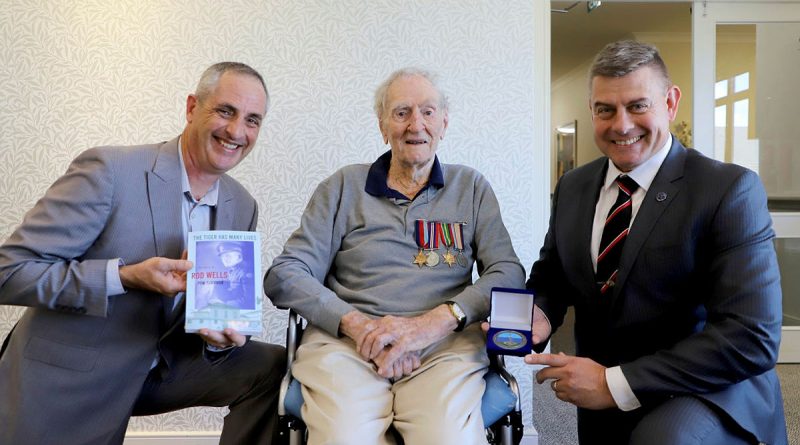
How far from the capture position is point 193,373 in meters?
1.68

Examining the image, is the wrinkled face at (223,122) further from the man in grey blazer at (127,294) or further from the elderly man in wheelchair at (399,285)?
the elderly man in wheelchair at (399,285)

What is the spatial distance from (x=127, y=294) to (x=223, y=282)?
307 millimetres

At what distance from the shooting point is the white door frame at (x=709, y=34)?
3619mm

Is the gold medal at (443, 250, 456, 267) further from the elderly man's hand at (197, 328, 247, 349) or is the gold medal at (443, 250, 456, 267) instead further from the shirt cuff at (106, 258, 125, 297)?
the shirt cuff at (106, 258, 125, 297)

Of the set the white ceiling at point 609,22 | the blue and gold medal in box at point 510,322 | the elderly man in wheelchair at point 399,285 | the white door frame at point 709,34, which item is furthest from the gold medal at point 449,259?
the white ceiling at point 609,22

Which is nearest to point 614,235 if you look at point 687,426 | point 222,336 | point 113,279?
point 687,426

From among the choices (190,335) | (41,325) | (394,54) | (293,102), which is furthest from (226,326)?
(394,54)

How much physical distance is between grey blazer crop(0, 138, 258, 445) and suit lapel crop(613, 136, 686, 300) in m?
1.14

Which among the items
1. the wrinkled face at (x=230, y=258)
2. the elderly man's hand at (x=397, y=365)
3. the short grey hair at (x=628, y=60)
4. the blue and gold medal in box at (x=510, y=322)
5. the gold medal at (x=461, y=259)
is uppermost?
the short grey hair at (x=628, y=60)

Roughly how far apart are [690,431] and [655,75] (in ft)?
2.77

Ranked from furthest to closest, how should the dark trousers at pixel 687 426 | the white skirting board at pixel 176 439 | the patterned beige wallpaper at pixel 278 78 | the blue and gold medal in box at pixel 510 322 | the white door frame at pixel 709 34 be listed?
the white door frame at pixel 709 34 < the white skirting board at pixel 176 439 < the patterned beige wallpaper at pixel 278 78 < the blue and gold medal in box at pixel 510 322 < the dark trousers at pixel 687 426

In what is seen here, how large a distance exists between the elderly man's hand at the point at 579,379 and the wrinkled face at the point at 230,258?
0.74 metres

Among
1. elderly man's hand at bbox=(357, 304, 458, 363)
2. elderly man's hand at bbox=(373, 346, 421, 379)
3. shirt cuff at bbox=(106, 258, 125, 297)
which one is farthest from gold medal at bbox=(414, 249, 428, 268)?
shirt cuff at bbox=(106, 258, 125, 297)

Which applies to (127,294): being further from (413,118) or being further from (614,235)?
(614,235)
